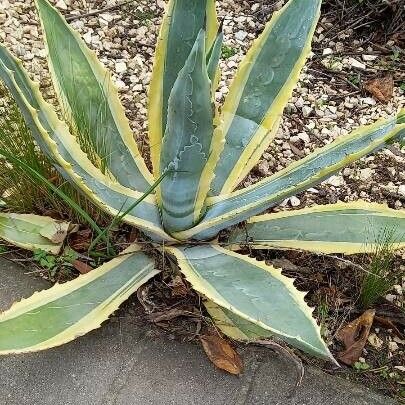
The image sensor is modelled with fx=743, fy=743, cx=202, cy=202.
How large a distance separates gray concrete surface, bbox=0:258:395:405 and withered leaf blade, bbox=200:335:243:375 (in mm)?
14

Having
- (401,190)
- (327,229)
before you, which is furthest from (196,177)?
(401,190)

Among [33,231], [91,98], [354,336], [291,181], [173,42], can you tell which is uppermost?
[173,42]

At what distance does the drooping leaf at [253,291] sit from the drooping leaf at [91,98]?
0.24 metres

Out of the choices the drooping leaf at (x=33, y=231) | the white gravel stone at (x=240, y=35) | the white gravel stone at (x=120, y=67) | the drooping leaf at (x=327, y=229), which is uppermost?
the white gravel stone at (x=120, y=67)

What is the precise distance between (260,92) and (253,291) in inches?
20.2

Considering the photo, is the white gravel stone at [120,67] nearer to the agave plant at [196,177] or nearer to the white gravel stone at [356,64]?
the agave plant at [196,177]

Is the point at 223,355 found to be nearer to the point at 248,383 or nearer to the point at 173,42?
the point at 248,383

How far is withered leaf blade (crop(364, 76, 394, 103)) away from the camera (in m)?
2.39

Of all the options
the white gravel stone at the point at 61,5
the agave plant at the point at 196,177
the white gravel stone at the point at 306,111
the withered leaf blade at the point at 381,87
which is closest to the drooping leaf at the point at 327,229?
the agave plant at the point at 196,177

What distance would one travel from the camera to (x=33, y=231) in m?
1.80

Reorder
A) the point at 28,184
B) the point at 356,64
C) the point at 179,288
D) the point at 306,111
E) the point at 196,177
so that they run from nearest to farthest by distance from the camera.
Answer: the point at 196,177 → the point at 179,288 → the point at 28,184 → the point at 306,111 → the point at 356,64

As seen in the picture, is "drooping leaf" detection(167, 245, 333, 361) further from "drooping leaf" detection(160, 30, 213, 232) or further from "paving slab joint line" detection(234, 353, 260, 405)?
"paving slab joint line" detection(234, 353, 260, 405)

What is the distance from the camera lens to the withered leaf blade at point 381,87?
2391 mm

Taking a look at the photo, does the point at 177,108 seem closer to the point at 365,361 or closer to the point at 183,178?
the point at 183,178
